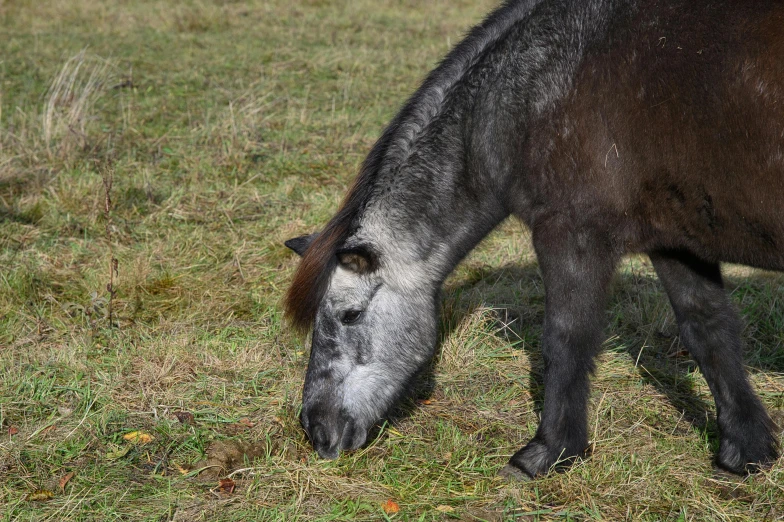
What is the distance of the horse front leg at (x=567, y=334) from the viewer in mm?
3201

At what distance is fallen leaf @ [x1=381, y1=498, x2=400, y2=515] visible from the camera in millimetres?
3145

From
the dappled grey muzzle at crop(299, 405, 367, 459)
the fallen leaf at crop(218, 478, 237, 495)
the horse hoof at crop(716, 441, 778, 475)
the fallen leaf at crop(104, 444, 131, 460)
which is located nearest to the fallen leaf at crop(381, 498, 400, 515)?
the dappled grey muzzle at crop(299, 405, 367, 459)

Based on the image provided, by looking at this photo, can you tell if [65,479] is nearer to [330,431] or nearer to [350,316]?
[330,431]

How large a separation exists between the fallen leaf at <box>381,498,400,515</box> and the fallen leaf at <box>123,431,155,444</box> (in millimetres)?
1212

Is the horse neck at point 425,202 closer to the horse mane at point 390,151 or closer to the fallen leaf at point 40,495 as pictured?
the horse mane at point 390,151

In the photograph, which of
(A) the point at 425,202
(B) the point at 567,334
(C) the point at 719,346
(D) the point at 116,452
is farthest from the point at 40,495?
(C) the point at 719,346

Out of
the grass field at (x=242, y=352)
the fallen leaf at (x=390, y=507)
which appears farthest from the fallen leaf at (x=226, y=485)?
the fallen leaf at (x=390, y=507)

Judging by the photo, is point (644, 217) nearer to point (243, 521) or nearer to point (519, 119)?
point (519, 119)

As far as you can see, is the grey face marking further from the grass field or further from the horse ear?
the horse ear

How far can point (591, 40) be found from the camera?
320 centimetres

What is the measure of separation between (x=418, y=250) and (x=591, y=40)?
1.17 meters

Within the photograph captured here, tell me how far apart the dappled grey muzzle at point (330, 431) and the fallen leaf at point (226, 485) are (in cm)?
40

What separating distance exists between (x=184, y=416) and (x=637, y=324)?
108 inches

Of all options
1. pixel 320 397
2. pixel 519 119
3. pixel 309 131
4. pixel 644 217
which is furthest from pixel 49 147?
pixel 644 217
